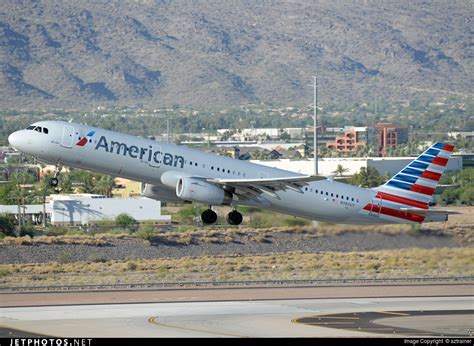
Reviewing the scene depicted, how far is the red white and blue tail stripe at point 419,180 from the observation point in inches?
2862

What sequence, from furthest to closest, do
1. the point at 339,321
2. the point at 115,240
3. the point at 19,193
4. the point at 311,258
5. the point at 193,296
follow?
1. the point at 19,193
2. the point at 115,240
3. the point at 311,258
4. the point at 193,296
5. the point at 339,321

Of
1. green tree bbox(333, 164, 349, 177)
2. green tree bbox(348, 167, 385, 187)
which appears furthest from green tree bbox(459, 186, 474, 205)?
green tree bbox(333, 164, 349, 177)

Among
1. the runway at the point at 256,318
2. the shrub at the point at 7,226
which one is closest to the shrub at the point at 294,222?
the runway at the point at 256,318

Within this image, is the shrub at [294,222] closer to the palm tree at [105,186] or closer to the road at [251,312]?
the road at [251,312]

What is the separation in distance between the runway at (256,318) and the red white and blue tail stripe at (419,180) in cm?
732

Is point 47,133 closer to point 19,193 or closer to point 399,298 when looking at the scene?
point 399,298

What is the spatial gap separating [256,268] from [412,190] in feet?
52.8

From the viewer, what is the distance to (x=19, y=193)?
128375 millimetres

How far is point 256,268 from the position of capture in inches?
3366

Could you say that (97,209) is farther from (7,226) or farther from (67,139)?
(67,139)

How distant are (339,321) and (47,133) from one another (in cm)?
1690

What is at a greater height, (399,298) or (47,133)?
(47,133)

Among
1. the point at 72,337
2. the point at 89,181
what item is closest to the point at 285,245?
the point at 72,337

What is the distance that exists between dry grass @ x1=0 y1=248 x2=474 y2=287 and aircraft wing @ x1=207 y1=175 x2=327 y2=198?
9139 mm
